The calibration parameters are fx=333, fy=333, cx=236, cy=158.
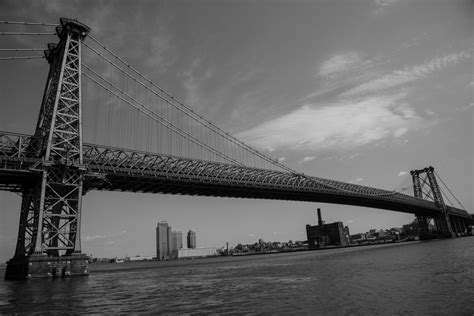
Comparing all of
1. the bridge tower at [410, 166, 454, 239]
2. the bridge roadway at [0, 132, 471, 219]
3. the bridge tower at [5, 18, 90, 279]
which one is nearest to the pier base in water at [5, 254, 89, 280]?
the bridge tower at [5, 18, 90, 279]

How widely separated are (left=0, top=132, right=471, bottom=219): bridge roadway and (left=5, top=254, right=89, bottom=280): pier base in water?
897 centimetres

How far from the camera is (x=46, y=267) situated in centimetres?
3272

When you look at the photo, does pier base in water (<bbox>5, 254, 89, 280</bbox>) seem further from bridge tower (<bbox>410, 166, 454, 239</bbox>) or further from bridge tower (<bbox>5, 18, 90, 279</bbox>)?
bridge tower (<bbox>410, 166, 454, 239</bbox>)

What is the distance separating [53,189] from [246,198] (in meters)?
40.7

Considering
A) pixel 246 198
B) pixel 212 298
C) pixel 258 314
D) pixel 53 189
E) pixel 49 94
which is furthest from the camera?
pixel 246 198

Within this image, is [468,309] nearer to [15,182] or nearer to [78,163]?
[78,163]

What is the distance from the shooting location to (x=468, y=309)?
39.9ft

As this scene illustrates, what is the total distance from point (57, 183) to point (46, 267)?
8.69 metres

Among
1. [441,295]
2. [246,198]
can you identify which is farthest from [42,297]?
[246,198]

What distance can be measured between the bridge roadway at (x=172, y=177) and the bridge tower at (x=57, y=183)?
4.98 ft

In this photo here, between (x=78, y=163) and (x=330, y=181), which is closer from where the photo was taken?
(x=78, y=163)

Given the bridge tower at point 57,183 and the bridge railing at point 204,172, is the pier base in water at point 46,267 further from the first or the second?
the bridge railing at point 204,172

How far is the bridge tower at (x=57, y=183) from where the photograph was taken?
111 feet

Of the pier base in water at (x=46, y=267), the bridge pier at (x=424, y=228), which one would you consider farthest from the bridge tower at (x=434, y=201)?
the pier base in water at (x=46, y=267)
